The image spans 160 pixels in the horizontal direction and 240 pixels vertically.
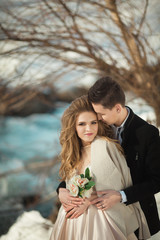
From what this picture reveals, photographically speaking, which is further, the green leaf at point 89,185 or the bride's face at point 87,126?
the bride's face at point 87,126

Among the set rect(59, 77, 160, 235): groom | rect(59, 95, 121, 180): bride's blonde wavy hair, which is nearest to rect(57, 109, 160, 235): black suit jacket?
rect(59, 77, 160, 235): groom

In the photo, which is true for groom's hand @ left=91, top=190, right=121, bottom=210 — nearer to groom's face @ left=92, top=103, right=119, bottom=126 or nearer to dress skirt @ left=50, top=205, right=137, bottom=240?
dress skirt @ left=50, top=205, right=137, bottom=240

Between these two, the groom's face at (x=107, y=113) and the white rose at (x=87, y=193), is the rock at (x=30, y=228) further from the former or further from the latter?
the groom's face at (x=107, y=113)

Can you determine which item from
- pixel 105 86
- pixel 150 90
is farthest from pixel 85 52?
pixel 105 86

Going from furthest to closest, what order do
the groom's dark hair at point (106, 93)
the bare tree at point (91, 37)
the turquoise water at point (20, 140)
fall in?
the turquoise water at point (20, 140) → the bare tree at point (91, 37) → the groom's dark hair at point (106, 93)

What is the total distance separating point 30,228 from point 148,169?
2.04 m

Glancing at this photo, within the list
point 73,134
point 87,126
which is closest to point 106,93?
point 87,126

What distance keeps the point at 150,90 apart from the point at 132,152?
1727mm

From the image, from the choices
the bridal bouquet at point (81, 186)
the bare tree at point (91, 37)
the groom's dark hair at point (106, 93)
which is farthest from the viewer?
the bare tree at point (91, 37)

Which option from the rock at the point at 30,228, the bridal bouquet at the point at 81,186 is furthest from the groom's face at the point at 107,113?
the rock at the point at 30,228

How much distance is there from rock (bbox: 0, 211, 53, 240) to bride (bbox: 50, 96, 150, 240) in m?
1.40

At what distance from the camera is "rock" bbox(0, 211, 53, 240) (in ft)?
9.83

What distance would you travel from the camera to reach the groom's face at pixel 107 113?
1.67 metres

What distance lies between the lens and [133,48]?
10.0 ft
